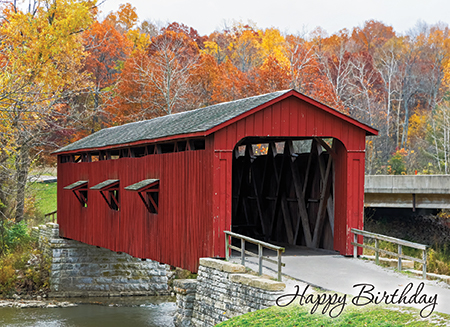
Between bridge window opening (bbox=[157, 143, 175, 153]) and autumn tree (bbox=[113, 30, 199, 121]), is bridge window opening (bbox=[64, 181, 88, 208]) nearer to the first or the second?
bridge window opening (bbox=[157, 143, 175, 153])

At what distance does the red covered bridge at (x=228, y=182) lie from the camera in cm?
1354

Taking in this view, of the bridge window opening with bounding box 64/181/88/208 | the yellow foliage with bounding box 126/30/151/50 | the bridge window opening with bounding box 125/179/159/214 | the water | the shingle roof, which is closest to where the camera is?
the shingle roof

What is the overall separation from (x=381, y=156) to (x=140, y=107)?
16371mm

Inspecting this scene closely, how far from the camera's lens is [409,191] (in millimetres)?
22688

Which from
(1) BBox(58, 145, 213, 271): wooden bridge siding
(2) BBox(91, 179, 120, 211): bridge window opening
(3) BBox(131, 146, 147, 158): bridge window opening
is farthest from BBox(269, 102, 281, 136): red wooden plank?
(2) BBox(91, 179, 120, 211): bridge window opening

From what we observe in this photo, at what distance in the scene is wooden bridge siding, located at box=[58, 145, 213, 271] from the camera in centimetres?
1384

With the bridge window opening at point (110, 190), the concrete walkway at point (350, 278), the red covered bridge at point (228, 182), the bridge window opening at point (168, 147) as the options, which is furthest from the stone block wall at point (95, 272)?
the concrete walkway at point (350, 278)

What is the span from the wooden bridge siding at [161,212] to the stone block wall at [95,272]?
2356 mm

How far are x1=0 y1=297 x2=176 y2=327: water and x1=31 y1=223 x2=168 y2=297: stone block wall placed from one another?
808 millimetres

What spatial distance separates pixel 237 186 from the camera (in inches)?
782

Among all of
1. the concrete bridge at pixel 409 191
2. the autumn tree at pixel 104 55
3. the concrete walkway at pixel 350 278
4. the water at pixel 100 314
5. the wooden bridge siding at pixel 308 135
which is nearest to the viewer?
the concrete walkway at pixel 350 278

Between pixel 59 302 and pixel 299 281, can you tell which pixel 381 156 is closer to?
pixel 59 302

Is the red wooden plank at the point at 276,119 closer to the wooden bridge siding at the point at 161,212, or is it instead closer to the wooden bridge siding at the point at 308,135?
the wooden bridge siding at the point at 308,135

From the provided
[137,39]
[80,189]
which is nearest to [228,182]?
[80,189]
